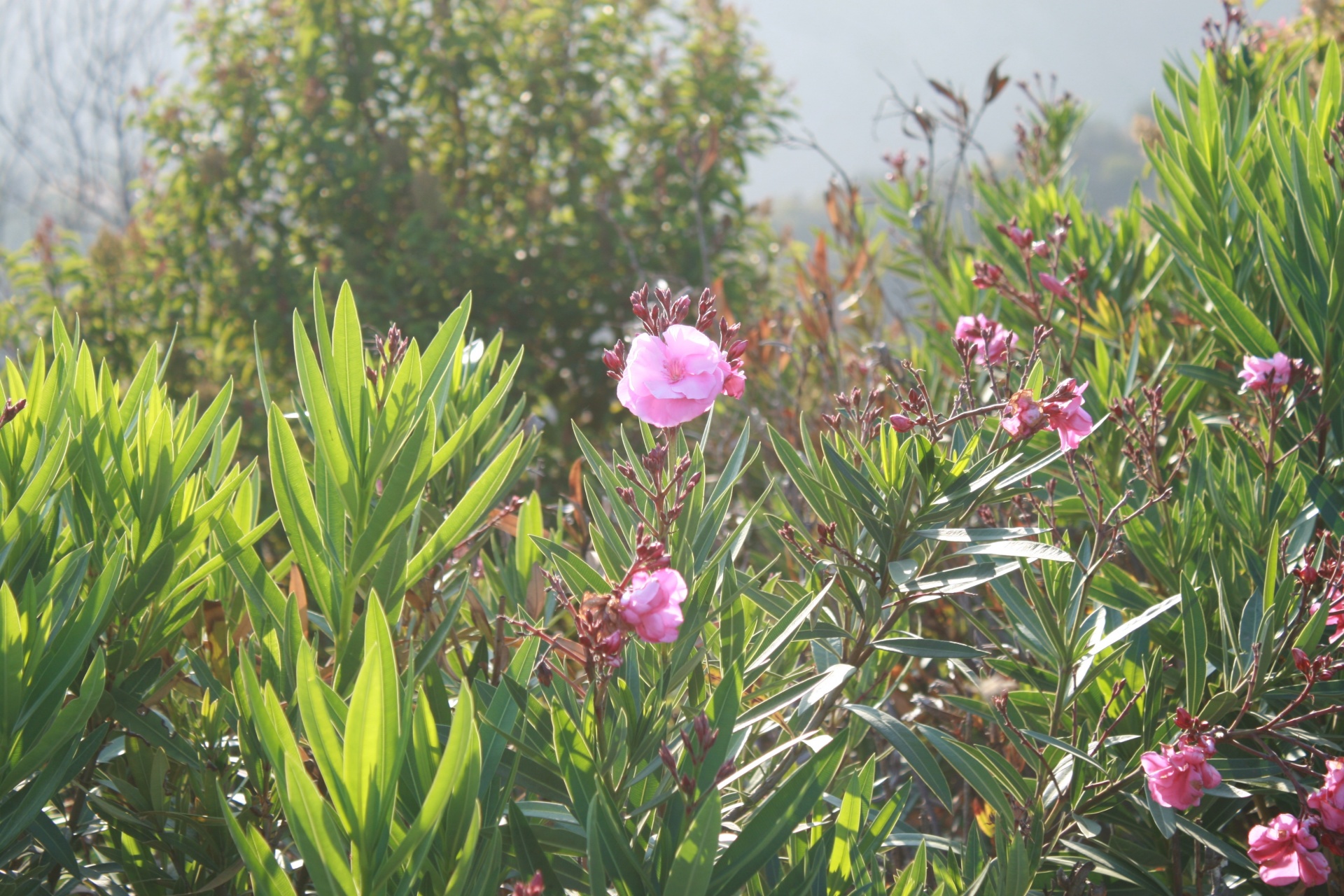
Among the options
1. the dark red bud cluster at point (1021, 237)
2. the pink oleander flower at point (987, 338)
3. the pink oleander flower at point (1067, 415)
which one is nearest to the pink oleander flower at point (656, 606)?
the pink oleander flower at point (1067, 415)

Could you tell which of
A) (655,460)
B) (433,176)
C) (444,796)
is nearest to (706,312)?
(655,460)

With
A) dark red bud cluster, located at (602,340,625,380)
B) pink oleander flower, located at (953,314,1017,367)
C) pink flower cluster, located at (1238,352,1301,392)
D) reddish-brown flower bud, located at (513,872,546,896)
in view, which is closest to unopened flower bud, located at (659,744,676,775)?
reddish-brown flower bud, located at (513,872,546,896)

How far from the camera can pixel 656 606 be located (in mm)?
738

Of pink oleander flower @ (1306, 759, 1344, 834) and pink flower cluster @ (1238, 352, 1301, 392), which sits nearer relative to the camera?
pink oleander flower @ (1306, 759, 1344, 834)

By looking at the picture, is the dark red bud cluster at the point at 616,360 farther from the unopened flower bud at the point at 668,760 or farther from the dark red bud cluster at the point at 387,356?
the unopened flower bud at the point at 668,760

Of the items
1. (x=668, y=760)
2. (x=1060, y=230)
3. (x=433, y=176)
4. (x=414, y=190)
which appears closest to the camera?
(x=668, y=760)

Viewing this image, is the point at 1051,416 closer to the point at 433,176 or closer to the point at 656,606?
the point at 656,606

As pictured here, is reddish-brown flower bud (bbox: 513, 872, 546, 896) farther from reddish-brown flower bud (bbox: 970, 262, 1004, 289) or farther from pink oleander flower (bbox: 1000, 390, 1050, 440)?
reddish-brown flower bud (bbox: 970, 262, 1004, 289)

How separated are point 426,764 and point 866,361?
1987mm

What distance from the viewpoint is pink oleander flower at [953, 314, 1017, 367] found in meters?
1.16

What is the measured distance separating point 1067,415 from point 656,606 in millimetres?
510

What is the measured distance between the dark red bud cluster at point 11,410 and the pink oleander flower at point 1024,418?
97cm

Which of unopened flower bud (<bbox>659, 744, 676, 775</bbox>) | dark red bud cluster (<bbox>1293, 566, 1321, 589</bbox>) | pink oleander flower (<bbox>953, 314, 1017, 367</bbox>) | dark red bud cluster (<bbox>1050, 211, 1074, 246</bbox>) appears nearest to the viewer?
unopened flower bud (<bbox>659, 744, 676, 775</bbox>)

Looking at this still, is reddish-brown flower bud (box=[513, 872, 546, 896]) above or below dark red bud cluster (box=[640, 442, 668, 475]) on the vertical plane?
below
